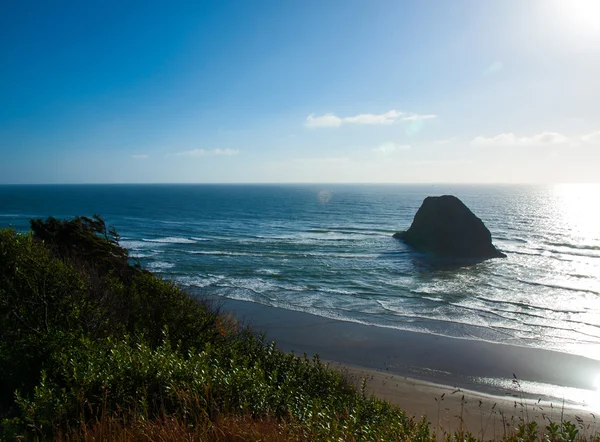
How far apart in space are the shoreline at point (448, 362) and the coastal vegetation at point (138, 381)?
20.4ft

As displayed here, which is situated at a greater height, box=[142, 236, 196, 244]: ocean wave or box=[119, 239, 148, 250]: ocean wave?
box=[142, 236, 196, 244]: ocean wave

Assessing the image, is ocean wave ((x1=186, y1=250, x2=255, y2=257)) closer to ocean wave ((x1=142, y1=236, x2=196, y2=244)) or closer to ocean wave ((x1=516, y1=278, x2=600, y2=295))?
ocean wave ((x1=142, y1=236, x2=196, y2=244))

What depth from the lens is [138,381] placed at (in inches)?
268

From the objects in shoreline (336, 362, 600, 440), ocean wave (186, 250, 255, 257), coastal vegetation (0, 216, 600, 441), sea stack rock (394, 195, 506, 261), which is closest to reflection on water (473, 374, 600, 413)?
shoreline (336, 362, 600, 440)

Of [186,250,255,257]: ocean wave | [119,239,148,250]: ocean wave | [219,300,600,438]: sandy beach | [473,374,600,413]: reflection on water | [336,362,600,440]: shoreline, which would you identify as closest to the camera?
[336,362,600,440]: shoreline

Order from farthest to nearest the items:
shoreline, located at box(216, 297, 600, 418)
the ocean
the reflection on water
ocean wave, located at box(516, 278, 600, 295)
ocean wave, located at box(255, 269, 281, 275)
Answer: ocean wave, located at box(255, 269, 281, 275), ocean wave, located at box(516, 278, 600, 295), the ocean, shoreline, located at box(216, 297, 600, 418), the reflection on water

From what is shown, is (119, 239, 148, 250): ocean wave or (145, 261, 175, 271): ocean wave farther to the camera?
(119, 239, 148, 250): ocean wave

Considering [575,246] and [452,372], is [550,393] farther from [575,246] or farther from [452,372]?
[575,246]

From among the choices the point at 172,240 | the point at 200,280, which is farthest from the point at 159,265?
the point at 172,240

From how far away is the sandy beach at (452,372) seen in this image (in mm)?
13359

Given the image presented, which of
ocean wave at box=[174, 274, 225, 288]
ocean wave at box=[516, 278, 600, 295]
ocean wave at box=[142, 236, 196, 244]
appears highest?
ocean wave at box=[142, 236, 196, 244]

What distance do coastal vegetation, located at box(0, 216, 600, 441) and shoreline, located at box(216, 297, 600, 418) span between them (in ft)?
20.4

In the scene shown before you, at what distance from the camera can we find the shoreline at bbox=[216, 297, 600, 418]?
15.3 metres

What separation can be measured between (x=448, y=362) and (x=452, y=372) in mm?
977
